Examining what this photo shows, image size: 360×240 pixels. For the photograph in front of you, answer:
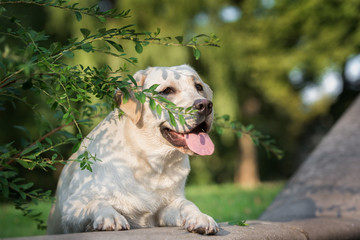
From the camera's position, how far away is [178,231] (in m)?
2.71

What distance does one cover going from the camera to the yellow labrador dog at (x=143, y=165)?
2965 mm

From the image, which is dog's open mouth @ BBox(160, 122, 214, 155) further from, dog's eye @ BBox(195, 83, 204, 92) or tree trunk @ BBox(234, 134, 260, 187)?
tree trunk @ BBox(234, 134, 260, 187)

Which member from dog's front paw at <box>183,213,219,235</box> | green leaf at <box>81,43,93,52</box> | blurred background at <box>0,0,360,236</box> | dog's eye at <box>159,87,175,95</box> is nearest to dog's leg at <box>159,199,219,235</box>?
dog's front paw at <box>183,213,219,235</box>

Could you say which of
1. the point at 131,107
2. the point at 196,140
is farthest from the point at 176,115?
the point at 131,107

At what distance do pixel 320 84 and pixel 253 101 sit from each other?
297 cm

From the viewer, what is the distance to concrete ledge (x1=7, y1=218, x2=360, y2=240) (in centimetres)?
246

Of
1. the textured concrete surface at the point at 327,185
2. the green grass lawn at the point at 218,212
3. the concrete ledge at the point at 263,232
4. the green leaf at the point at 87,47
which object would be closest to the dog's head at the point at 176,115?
the concrete ledge at the point at 263,232

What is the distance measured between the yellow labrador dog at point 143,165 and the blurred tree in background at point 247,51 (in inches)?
367

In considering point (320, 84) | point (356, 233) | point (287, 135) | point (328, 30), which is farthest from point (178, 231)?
point (287, 135)

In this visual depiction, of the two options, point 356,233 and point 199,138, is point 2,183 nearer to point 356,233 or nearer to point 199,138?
point 199,138

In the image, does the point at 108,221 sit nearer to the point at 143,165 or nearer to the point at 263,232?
the point at 143,165

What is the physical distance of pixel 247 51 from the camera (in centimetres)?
1770

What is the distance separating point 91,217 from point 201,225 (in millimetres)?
703

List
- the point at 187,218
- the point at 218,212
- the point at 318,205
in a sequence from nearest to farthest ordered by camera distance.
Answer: the point at 187,218 < the point at 318,205 < the point at 218,212
